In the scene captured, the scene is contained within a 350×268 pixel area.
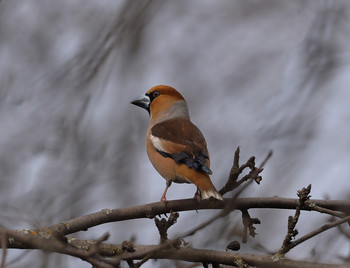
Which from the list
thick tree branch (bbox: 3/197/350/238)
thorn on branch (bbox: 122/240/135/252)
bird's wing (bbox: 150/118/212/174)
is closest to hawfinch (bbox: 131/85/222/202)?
bird's wing (bbox: 150/118/212/174)

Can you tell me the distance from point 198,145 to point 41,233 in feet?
6.61

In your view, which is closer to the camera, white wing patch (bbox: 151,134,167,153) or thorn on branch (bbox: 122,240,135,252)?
thorn on branch (bbox: 122,240,135,252)

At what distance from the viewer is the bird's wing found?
4.21 metres

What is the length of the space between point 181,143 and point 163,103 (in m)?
1.25

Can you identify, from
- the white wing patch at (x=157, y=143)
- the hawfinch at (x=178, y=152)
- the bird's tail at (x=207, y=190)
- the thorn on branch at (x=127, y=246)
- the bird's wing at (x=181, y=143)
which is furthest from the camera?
the white wing patch at (x=157, y=143)

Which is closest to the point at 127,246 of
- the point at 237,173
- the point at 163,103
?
the point at 237,173

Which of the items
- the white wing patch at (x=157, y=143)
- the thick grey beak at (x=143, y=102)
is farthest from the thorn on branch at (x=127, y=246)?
→ the thick grey beak at (x=143, y=102)

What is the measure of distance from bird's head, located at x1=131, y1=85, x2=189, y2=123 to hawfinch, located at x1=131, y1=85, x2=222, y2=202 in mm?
11

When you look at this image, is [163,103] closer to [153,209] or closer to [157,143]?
[157,143]

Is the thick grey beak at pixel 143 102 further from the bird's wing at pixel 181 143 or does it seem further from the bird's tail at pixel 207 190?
the bird's tail at pixel 207 190

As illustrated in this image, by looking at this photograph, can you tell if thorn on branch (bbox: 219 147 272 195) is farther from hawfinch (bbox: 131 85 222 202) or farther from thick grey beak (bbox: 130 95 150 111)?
thick grey beak (bbox: 130 95 150 111)

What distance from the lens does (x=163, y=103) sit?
18.6 ft

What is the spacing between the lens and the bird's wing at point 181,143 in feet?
13.8

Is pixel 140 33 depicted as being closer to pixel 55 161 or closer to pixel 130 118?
pixel 130 118
